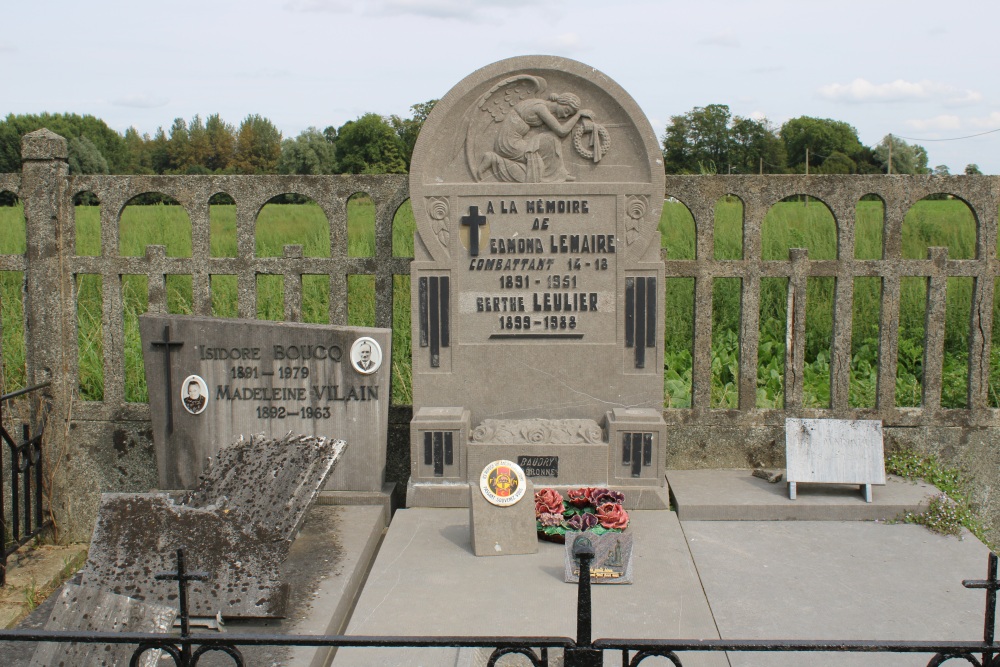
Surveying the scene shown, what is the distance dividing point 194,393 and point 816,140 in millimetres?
31835

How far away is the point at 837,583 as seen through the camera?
4930mm

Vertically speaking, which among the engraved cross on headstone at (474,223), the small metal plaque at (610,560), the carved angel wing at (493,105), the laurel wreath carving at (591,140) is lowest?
the small metal plaque at (610,560)

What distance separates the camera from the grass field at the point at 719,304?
9.59 m

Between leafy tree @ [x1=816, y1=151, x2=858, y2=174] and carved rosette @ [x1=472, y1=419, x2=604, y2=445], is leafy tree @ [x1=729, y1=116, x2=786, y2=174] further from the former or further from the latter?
carved rosette @ [x1=472, y1=419, x2=604, y2=445]

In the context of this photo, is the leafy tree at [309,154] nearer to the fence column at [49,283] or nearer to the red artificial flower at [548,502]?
the fence column at [49,283]

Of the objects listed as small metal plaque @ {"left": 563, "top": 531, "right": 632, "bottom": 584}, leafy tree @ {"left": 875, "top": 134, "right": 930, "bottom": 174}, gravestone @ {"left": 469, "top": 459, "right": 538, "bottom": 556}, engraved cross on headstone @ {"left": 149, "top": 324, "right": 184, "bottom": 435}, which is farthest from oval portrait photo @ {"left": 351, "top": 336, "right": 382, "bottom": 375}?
leafy tree @ {"left": 875, "top": 134, "right": 930, "bottom": 174}

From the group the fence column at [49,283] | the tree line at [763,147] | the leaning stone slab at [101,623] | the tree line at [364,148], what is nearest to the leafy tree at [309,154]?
the tree line at [364,148]

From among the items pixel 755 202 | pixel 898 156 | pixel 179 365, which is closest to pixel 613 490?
pixel 755 202

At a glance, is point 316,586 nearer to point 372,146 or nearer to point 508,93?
point 508,93

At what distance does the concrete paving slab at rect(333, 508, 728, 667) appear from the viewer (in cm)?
422

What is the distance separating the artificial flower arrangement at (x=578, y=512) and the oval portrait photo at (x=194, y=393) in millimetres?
2391

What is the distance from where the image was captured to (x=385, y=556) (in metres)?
5.15

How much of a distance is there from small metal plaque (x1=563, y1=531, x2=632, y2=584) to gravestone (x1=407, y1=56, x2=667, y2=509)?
1.41m

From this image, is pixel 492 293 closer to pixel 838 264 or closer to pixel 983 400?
pixel 838 264
